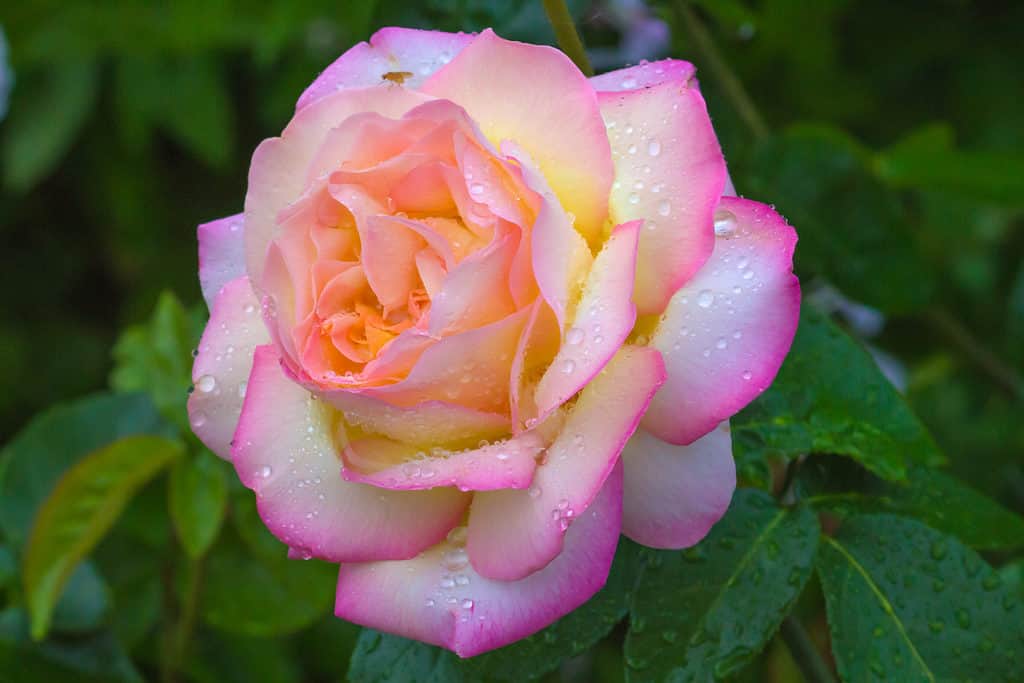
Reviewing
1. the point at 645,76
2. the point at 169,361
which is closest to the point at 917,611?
the point at 645,76

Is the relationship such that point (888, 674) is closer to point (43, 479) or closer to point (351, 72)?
point (351, 72)

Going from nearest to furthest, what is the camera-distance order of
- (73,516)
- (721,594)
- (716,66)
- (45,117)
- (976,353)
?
(721,594)
(73,516)
(716,66)
(976,353)
(45,117)

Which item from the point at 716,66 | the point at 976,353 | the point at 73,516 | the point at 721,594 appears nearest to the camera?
the point at 721,594

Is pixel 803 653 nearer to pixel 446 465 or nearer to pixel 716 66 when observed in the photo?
pixel 446 465

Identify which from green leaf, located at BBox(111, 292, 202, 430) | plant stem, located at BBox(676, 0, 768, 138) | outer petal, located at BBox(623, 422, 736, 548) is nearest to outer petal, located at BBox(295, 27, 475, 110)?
outer petal, located at BBox(623, 422, 736, 548)

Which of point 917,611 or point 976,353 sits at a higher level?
point 917,611

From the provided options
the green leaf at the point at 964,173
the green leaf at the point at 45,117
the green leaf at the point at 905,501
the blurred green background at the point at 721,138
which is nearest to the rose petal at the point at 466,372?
the green leaf at the point at 905,501

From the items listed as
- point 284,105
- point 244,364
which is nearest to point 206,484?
point 244,364
